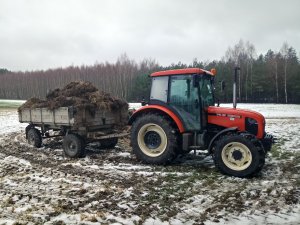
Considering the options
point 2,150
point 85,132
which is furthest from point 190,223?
point 2,150

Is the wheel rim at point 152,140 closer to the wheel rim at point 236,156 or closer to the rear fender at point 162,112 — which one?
the rear fender at point 162,112

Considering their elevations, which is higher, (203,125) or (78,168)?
(203,125)

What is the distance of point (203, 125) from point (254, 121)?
45.1 inches

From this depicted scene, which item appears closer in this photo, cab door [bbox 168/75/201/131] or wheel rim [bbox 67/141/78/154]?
cab door [bbox 168/75/201/131]

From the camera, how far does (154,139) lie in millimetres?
7551

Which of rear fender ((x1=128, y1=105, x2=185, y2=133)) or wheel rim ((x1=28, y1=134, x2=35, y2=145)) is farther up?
rear fender ((x1=128, y1=105, x2=185, y2=133))

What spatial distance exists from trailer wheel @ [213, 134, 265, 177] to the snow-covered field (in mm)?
201

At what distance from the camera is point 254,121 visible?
22.0 ft

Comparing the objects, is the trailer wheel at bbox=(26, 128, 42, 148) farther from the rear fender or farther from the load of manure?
the rear fender

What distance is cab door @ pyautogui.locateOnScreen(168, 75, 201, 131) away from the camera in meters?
7.05

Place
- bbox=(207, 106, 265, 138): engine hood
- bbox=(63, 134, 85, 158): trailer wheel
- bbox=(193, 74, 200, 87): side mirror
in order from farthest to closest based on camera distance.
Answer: bbox=(63, 134, 85, 158): trailer wheel
bbox=(193, 74, 200, 87): side mirror
bbox=(207, 106, 265, 138): engine hood

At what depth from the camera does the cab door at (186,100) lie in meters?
7.05

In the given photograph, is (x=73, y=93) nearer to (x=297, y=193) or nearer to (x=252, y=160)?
(x=252, y=160)

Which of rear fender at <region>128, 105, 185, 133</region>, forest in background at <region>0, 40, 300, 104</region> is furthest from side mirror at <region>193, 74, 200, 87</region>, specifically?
forest in background at <region>0, 40, 300, 104</region>
